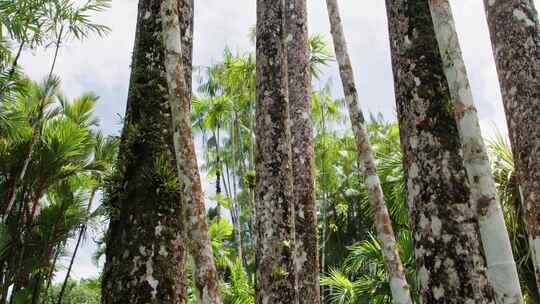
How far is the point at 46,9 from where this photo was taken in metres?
9.63

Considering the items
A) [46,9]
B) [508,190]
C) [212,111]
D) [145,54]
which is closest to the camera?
[145,54]

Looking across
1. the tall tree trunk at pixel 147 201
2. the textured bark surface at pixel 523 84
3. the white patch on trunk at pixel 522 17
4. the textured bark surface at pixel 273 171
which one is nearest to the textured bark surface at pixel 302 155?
the textured bark surface at pixel 273 171

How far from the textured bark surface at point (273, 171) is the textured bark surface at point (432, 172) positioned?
1.45 metres

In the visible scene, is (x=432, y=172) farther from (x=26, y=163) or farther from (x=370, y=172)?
(x=26, y=163)

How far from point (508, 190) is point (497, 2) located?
3.54 meters

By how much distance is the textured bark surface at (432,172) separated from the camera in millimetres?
2787

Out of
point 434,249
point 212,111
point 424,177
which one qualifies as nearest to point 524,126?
point 424,177

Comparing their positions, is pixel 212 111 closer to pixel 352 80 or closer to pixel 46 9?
pixel 46 9

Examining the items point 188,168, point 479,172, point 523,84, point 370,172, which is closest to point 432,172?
point 479,172

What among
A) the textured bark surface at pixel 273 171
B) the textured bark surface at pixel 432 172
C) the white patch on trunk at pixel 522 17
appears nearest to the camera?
the textured bark surface at pixel 432 172

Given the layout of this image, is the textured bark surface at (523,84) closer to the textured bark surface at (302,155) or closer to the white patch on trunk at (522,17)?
the white patch on trunk at (522,17)

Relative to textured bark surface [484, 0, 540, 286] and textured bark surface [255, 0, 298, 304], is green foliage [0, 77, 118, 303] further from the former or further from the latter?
textured bark surface [484, 0, 540, 286]

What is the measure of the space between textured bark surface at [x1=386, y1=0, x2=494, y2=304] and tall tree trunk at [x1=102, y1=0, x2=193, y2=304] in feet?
4.36

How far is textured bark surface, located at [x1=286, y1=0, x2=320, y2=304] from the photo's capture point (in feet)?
18.3
